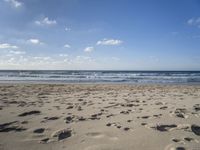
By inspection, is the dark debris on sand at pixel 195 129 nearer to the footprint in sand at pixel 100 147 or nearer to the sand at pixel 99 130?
the sand at pixel 99 130

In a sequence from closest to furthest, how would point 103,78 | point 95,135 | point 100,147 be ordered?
1. point 100,147
2. point 95,135
3. point 103,78

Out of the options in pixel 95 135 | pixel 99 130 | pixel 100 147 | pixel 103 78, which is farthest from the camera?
pixel 103 78

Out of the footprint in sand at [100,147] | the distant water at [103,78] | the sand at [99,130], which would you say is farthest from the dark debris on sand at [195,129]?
the distant water at [103,78]

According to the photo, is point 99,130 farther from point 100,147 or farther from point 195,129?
point 195,129

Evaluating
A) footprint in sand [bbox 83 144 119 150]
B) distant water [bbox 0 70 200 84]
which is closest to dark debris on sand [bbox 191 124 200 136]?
footprint in sand [bbox 83 144 119 150]

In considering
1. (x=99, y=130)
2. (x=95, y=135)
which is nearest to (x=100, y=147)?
(x=95, y=135)

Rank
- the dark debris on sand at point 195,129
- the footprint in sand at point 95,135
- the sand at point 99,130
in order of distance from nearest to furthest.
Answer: the sand at point 99,130, the footprint in sand at point 95,135, the dark debris on sand at point 195,129

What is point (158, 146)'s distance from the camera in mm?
2844

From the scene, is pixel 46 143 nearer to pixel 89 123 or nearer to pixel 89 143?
pixel 89 143

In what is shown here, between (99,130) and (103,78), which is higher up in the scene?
(99,130)

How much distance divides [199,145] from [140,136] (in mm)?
879

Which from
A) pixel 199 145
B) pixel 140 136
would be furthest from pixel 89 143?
pixel 199 145

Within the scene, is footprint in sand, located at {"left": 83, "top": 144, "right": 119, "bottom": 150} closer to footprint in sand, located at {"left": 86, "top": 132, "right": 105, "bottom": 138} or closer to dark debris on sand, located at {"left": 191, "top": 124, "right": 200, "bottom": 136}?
footprint in sand, located at {"left": 86, "top": 132, "right": 105, "bottom": 138}

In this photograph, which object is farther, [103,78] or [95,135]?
[103,78]
